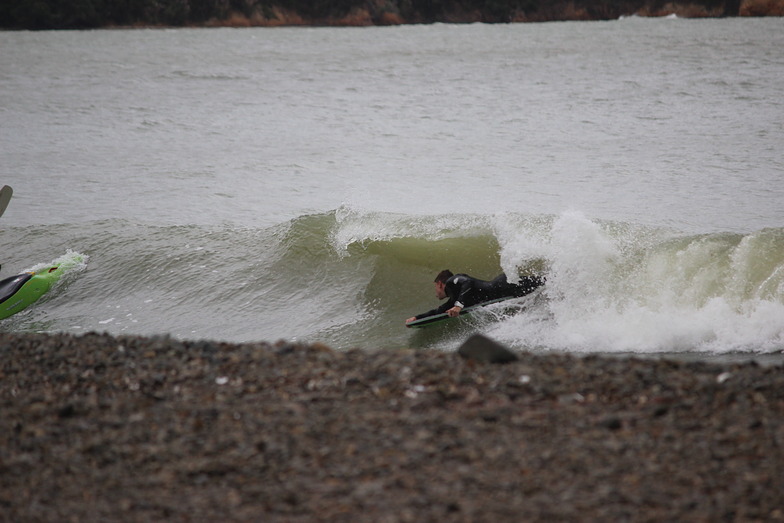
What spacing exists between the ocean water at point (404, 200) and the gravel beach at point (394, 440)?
3811 mm

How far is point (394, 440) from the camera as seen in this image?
496cm

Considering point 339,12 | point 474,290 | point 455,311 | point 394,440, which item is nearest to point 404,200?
point 474,290

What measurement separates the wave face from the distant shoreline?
244 ft

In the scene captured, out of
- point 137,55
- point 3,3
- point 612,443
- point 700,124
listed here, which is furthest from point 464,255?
point 3,3

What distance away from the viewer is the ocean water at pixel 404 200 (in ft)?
34.7

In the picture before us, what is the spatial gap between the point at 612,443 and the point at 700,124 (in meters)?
25.0

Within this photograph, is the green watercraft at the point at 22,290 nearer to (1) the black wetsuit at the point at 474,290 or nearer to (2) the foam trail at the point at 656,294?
(1) the black wetsuit at the point at 474,290

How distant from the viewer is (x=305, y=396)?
569 cm

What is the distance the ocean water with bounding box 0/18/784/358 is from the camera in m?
10.6

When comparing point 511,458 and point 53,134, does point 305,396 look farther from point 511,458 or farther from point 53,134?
point 53,134

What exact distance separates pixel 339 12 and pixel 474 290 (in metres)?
88.2

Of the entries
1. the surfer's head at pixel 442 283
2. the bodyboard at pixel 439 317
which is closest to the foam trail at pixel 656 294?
the bodyboard at pixel 439 317

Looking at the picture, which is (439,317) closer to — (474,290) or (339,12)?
(474,290)

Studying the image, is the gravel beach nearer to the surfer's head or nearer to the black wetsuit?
the black wetsuit
